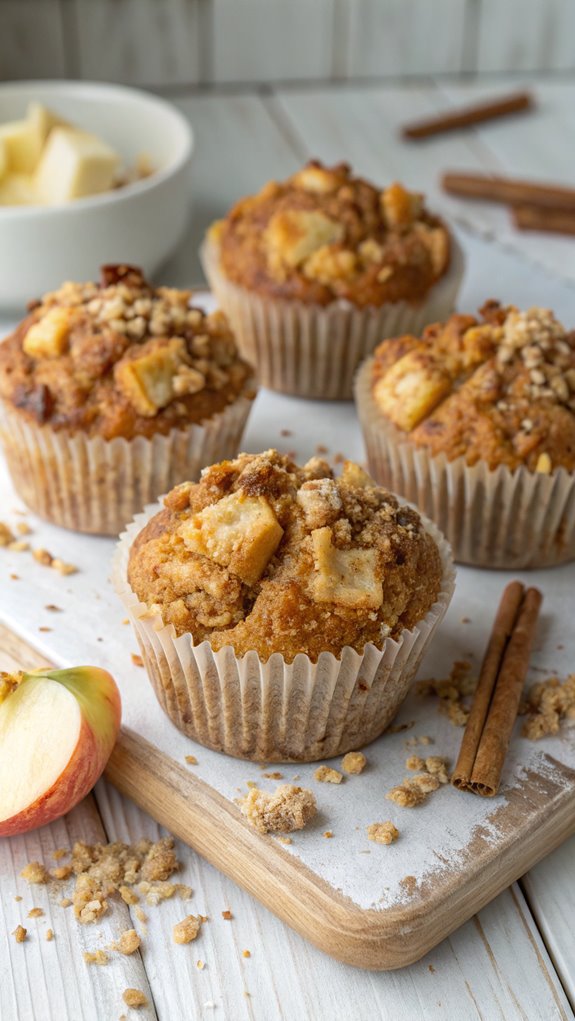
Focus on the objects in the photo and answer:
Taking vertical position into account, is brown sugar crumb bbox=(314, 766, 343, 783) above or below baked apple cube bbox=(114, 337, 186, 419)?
below

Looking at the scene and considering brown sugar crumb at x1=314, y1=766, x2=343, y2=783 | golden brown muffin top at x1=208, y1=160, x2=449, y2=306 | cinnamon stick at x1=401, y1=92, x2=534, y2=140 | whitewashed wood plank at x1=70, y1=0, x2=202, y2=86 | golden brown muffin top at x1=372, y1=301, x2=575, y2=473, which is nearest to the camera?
brown sugar crumb at x1=314, y1=766, x2=343, y2=783

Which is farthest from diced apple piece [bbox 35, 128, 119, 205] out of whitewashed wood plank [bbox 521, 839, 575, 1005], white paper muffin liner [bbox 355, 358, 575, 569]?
whitewashed wood plank [bbox 521, 839, 575, 1005]

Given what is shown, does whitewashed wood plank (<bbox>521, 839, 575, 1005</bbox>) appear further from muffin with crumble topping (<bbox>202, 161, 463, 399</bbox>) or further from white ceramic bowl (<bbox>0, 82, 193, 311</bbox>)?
white ceramic bowl (<bbox>0, 82, 193, 311</bbox>)

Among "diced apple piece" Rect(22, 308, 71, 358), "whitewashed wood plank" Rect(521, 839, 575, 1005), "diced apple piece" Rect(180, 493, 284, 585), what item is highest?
"diced apple piece" Rect(180, 493, 284, 585)

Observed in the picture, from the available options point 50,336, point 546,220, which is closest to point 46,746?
point 50,336

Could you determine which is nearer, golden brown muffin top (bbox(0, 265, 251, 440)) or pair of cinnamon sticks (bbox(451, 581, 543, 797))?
pair of cinnamon sticks (bbox(451, 581, 543, 797))

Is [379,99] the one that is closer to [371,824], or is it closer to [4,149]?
[4,149]

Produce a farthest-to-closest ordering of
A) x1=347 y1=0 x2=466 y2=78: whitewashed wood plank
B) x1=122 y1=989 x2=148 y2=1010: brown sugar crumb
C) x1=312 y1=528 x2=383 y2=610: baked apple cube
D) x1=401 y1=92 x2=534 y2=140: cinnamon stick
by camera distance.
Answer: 1. x1=347 y1=0 x2=466 y2=78: whitewashed wood plank
2. x1=401 y1=92 x2=534 y2=140: cinnamon stick
3. x1=312 y1=528 x2=383 y2=610: baked apple cube
4. x1=122 y1=989 x2=148 y2=1010: brown sugar crumb
